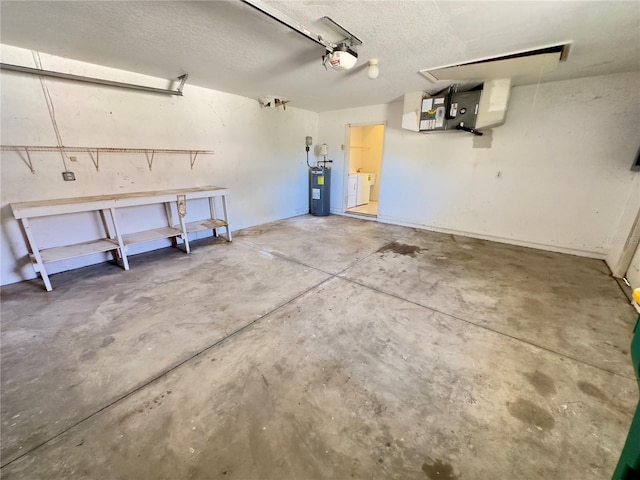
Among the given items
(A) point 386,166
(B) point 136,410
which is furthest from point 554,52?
(B) point 136,410

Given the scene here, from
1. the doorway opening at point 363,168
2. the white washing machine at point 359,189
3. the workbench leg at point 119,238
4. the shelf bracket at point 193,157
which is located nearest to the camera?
the workbench leg at point 119,238

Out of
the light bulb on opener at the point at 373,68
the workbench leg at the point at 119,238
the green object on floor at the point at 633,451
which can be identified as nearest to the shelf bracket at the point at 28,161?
the workbench leg at the point at 119,238

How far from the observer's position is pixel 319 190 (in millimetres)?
5797

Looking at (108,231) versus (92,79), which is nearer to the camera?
(92,79)

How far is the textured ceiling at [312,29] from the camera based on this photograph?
1.81 metres

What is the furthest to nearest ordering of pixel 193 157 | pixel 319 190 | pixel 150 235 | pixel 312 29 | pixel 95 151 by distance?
1. pixel 319 190
2. pixel 193 157
3. pixel 150 235
4. pixel 95 151
5. pixel 312 29

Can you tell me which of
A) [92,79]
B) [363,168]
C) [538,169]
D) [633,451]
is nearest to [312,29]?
[92,79]

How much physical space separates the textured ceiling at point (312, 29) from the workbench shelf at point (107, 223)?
1.50 metres

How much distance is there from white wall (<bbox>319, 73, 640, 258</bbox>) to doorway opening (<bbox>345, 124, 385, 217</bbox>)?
1.12 metres

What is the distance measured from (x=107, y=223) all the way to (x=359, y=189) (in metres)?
5.08

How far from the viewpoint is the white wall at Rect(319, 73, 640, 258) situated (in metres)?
3.20

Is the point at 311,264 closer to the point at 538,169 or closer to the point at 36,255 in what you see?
the point at 36,255

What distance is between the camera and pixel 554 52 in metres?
2.44

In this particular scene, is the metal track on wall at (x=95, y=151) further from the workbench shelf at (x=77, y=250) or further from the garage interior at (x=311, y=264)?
the workbench shelf at (x=77, y=250)
